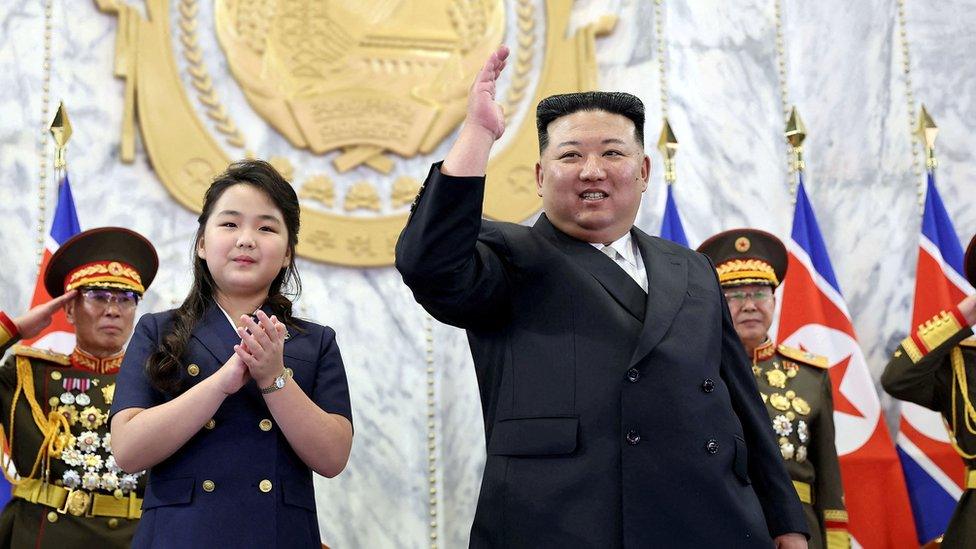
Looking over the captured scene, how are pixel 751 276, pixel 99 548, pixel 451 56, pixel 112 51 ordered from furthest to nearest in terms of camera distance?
pixel 451 56, pixel 112 51, pixel 751 276, pixel 99 548

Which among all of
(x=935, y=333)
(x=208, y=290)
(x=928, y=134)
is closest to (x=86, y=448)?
(x=208, y=290)

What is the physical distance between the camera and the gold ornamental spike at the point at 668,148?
427cm

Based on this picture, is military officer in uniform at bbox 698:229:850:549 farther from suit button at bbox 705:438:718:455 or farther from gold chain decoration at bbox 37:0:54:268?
gold chain decoration at bbox 37:0:54:268

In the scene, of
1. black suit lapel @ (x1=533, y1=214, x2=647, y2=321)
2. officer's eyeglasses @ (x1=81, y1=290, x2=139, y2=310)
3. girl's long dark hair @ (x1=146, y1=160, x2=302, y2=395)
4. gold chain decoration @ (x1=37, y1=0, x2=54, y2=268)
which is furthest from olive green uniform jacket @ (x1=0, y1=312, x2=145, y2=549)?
black suit lapel @ (x1=533, y1=214, x2=647, y2=321)

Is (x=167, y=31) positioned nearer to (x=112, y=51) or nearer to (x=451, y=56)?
(x=112, y=51)

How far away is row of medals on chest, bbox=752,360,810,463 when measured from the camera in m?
3.69

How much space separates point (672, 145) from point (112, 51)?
88.0 inches

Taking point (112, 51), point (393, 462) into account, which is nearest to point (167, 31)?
point (112, 51)

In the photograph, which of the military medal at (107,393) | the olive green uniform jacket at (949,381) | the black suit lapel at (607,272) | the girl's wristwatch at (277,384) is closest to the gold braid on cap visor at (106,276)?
the military medal at (107,393)

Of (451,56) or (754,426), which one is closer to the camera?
(754,426)

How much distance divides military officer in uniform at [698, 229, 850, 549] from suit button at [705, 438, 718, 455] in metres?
1.86

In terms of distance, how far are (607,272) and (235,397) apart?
2.41ft

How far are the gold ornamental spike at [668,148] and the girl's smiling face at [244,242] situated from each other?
2372mm

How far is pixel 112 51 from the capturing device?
4.26 m
